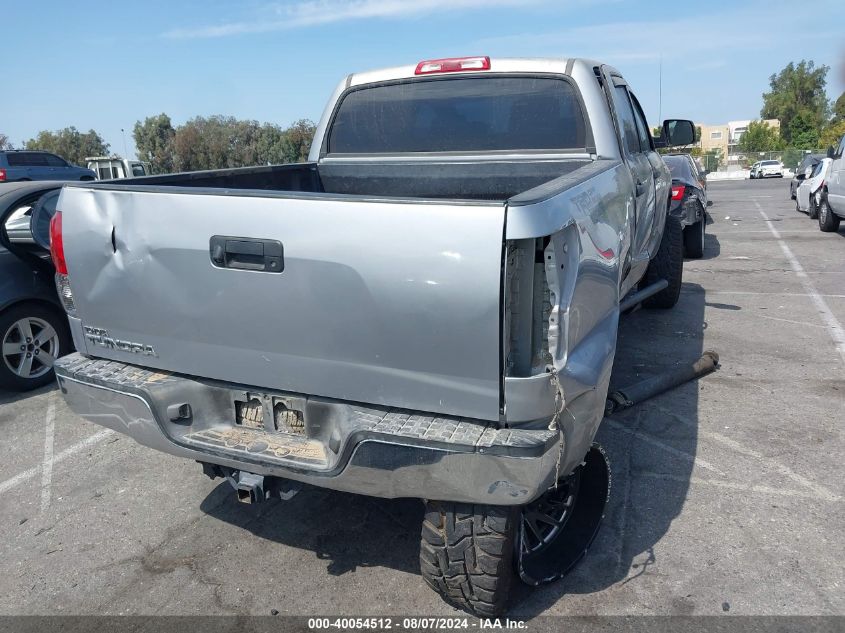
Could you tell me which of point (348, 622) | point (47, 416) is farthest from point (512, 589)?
point (47, 416)

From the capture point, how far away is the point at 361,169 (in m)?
4.60

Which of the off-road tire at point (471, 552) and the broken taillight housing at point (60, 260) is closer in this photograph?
the off-road tire at point (471, 552)

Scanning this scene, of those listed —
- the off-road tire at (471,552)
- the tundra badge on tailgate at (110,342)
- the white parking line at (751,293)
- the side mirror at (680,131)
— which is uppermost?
the side mirror at (680,131)

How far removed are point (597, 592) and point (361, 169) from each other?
2.94 m

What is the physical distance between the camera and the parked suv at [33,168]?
23.2 m

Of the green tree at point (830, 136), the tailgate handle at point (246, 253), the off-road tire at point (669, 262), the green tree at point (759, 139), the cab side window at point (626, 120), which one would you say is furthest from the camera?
the green tree at point (759, 139)

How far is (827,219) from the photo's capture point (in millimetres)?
13195

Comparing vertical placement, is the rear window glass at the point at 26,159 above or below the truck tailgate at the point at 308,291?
above

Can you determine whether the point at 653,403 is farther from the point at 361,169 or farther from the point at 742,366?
the point at 361,169

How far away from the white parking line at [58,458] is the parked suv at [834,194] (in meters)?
12.1

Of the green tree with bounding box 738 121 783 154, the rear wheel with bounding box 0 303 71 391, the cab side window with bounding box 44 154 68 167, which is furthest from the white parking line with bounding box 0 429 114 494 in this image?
the green tree with bounding box 738 121 783 154

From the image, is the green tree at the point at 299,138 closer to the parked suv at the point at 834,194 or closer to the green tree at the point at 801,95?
the parked suv at the point at 834,194

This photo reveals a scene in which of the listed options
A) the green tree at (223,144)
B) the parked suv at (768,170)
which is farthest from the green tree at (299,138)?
the parked suv at (768,170)

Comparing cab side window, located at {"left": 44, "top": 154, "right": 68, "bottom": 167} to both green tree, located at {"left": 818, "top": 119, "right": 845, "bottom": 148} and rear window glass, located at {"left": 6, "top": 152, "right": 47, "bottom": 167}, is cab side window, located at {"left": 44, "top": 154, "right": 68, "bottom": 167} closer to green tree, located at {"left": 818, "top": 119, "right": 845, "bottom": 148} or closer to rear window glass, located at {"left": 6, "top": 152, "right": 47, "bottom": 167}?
rear window glass, located at {"left": 6, "top": 152, "right": 47, "bottom": 167}
